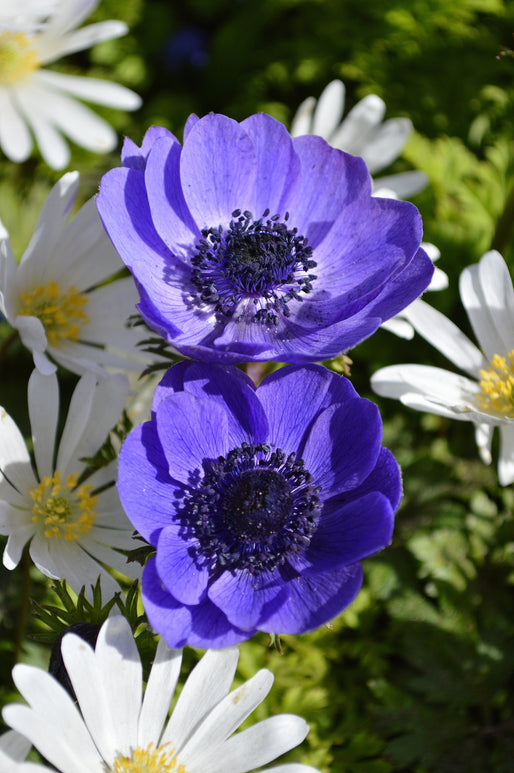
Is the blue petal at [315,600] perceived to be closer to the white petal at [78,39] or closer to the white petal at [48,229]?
the white petal at [48,229]

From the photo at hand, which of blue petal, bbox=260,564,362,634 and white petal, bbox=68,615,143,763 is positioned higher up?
blue petal, bbox=260,564,362,634

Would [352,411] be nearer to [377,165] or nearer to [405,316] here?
[405,316]

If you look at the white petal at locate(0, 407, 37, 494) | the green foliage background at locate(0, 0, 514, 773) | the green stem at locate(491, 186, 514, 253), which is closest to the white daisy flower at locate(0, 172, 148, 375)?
the white petal at locate(0, 407, 37, 494)

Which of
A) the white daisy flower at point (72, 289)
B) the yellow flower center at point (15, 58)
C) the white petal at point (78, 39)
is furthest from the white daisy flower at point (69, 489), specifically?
the yellow flower center at point (15, 58)

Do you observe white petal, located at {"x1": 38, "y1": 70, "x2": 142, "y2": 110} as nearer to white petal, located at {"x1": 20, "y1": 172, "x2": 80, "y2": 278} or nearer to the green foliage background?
the green foliage background

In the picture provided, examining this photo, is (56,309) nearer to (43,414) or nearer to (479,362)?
(43,414)

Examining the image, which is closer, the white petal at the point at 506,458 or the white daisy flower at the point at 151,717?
the white daisy flower at the point at 151,717

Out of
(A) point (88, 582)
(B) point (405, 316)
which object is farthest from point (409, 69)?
(A) point (88, 582)
